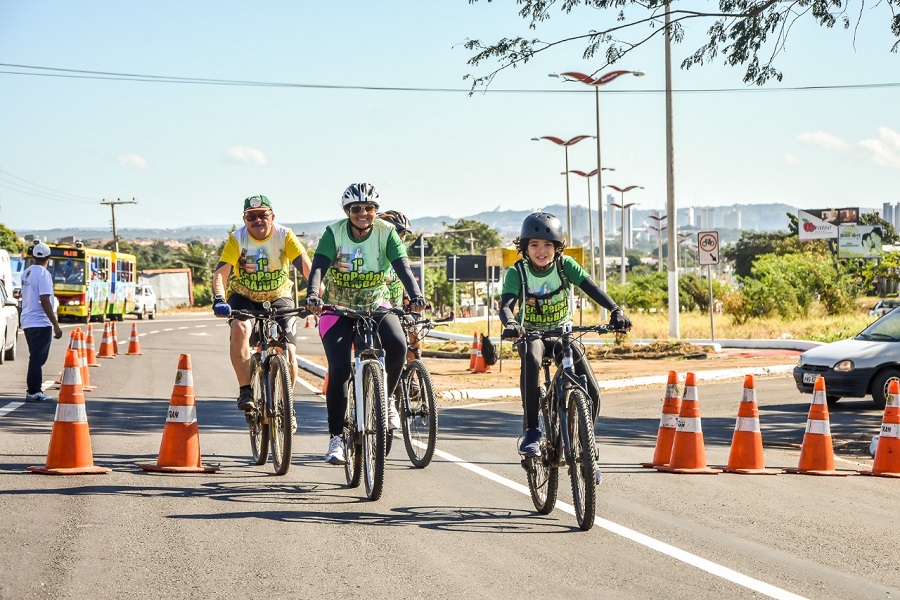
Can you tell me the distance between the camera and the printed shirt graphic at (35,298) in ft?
50.5

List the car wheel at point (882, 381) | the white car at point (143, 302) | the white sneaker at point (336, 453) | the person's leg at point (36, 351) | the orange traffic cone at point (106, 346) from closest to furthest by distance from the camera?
the white sneaker at point (336, 453) → the person's leg at point (36, 351) → the car wheel at point (882, 381) → the orange traffic cone at point (106, 346) → the white car at point (143, 302)

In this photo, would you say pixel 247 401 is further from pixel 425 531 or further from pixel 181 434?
pixel 425 531

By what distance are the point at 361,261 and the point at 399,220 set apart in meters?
4.31

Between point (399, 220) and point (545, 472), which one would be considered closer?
point (545, 472)

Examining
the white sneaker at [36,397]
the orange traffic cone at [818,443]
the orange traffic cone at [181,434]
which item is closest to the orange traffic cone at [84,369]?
the white sneaker at [36,397]

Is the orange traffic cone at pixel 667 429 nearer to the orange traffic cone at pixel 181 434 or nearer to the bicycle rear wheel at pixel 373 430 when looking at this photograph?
the bicycle rear wheel at pixel 373 430

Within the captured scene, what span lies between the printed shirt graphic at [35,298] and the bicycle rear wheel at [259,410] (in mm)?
6486

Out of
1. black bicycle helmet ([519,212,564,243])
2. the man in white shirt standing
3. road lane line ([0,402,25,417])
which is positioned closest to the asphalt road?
black bicycle helmet ([519,212,564,243])

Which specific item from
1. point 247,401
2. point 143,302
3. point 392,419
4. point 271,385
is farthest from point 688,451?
point 143,302

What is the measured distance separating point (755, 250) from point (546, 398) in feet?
413

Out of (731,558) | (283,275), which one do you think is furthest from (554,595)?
(283,275)

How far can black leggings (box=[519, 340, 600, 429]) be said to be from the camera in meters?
7.88

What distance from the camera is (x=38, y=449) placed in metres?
10.7

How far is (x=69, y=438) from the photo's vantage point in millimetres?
9109
